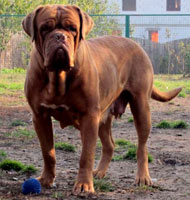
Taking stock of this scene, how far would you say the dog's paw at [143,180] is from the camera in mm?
5215

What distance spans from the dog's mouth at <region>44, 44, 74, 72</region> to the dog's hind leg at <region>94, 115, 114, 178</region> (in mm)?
1554

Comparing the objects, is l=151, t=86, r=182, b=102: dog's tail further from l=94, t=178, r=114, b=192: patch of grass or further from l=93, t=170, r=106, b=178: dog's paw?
l=94, t=178, r=114, b=192: patch of grass

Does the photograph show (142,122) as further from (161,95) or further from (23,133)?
(23,133)

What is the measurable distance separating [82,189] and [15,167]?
1.27 metres

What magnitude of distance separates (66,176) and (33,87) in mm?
1246

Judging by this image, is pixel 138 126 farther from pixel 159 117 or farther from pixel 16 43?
pixel 16 43

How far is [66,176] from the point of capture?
5.41 m

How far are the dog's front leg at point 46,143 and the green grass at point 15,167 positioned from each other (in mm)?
577

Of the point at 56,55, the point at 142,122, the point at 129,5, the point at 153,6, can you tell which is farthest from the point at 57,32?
the point at 129,5

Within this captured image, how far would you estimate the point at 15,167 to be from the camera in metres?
5.60

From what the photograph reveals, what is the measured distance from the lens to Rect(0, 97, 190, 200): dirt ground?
15.5 feet

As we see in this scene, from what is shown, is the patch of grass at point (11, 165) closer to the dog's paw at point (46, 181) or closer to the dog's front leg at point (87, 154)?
the dog's paw at point (46, 181)

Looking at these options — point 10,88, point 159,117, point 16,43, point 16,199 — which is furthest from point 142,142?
point 16,43

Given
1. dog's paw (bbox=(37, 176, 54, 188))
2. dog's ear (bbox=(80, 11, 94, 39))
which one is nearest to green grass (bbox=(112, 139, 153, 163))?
dog's paw (bbox=(37, 176, 54, 188))
